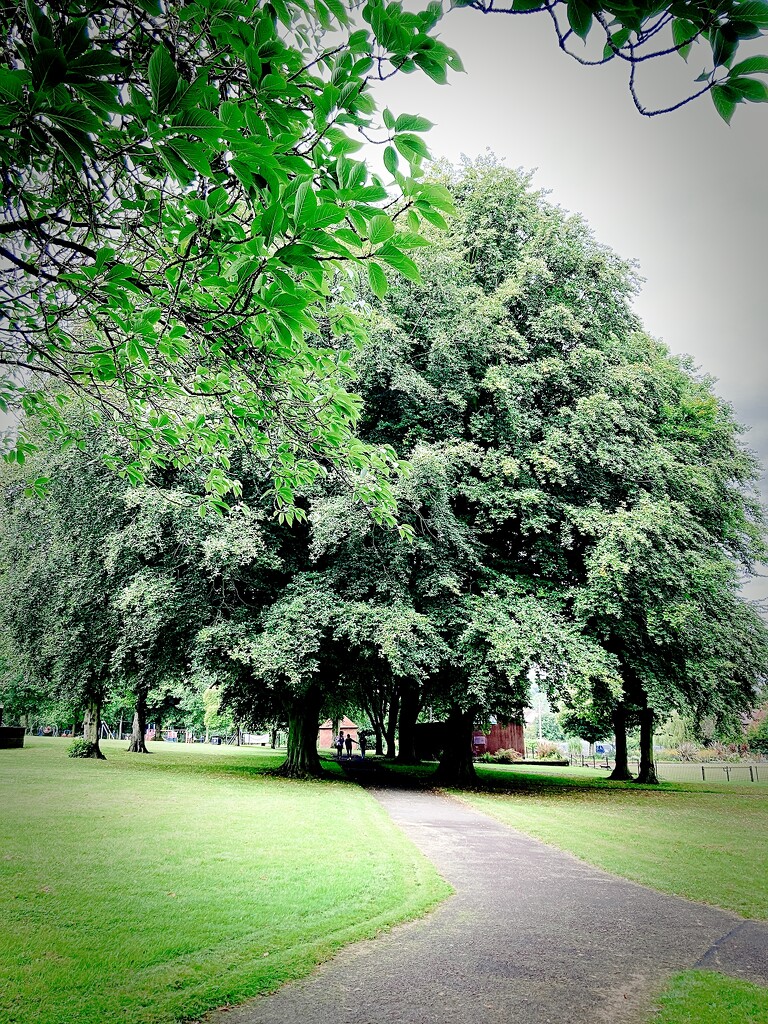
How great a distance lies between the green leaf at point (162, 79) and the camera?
2008 mm

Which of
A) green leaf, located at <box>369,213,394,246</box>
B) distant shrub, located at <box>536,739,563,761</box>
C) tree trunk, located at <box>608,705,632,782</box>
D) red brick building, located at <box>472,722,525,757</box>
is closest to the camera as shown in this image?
green leaf, located at <box>369,213,394,246</box>

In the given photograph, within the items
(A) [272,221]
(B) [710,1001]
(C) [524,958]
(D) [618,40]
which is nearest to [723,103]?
(D) [618,40]

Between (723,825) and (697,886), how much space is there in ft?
23.7

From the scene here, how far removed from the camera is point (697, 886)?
7.66 metres

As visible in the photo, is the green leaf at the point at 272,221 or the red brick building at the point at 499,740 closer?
the green leaf at the point at 272,221

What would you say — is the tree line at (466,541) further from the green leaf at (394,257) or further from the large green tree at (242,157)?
the green leaf at (394,257)

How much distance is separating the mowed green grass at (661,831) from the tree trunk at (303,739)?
5731 mm

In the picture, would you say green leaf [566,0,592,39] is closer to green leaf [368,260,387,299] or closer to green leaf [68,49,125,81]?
green leaf [368,260,387,299]

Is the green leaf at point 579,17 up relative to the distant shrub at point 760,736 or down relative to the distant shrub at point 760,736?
up

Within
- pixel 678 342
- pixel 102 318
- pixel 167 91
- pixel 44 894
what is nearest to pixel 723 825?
pixel 44 894

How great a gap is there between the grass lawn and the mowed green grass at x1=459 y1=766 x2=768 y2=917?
245 centimetres

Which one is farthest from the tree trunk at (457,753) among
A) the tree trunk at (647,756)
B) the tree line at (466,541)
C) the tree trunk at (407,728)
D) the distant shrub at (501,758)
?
the distant shrub at (501,758)

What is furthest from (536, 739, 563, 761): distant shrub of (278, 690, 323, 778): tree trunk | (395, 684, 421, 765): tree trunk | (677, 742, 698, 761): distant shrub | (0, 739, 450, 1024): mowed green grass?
(0, 739, 450, 1024): mowed green grass

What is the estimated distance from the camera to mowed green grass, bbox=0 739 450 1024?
4.07m
